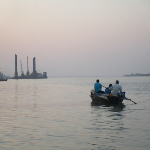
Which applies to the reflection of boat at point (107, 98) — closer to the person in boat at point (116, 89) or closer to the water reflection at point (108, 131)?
the person in boat at point (116, 89)

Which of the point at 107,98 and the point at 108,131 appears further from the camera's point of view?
the point at 107,98

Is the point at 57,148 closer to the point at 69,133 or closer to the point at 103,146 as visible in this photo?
the point at 103,146

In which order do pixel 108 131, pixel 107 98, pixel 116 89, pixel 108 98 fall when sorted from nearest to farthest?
1. pixel 108 131
2. pixel 116 89
3. pixel 108 98
4. pixel 107 98

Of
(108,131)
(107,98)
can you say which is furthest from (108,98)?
(108,131)

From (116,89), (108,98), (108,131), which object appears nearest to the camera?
(108,131)

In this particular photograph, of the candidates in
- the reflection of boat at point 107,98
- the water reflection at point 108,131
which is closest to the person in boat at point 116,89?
A: the reflection of boat at point 107,98

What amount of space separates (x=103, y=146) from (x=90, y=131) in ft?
8.75

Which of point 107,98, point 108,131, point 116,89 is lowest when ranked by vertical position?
point 108,131

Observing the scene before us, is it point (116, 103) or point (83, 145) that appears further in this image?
point (116, 103)

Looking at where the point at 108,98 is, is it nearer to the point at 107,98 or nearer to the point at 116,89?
the point at 107,98

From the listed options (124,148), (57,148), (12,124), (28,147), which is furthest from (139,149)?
(12,124)

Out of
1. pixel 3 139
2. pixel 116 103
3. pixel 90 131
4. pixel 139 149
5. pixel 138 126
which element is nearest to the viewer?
pixel 139 149

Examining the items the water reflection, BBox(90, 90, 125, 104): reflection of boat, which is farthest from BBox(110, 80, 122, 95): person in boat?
the water reflection

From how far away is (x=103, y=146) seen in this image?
9.80 m
